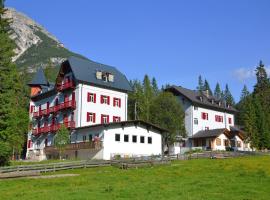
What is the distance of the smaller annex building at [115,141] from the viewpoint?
5566 centimetres

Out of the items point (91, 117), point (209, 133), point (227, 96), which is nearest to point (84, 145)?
point (91, 117)

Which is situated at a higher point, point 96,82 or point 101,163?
point 96,82

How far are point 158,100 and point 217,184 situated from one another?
155 feet

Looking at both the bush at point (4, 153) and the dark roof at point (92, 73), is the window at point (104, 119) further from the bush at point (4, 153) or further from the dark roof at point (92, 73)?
the bush at point (4, 153)

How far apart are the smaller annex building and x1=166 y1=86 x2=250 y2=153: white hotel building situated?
47.1 ft

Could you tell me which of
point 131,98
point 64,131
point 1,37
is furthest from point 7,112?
point 131,98

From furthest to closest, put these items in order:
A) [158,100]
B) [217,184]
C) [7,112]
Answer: [158,100]
[7,112]
[217,184]

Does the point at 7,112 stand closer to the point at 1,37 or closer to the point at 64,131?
the point at 1,37

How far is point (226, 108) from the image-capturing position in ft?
291

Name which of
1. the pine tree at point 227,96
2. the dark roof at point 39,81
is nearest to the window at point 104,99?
the dark roof at point 39,81

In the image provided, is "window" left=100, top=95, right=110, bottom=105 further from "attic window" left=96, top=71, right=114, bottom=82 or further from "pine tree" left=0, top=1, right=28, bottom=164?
"pine tree" left=0, top=1, right=28, bottom=164

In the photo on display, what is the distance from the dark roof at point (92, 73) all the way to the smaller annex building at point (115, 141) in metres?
8.77

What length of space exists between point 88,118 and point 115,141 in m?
9.47

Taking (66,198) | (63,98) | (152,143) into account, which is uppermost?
(63,98)
